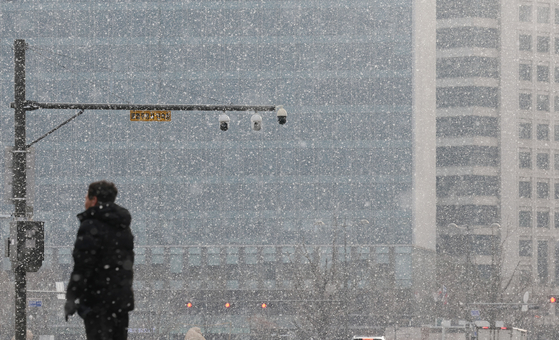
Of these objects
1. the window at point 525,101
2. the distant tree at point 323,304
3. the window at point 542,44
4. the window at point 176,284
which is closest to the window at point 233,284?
the window at point 176,284

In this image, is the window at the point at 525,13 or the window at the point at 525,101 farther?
the window at the point at 525,13

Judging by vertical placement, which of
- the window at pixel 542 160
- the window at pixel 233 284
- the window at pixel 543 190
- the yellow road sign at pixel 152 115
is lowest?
the window at pixel 233 284

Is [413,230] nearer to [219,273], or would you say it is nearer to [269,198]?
[269,198]

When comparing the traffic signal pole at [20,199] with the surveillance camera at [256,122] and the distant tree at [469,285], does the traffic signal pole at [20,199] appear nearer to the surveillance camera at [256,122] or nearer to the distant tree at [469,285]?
the surveillance camera at [256,122]

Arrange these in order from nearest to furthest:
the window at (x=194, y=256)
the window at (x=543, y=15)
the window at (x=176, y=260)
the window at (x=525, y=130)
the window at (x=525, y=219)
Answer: the window at (x=176, y=260) < the window at (x=194, y=256) < the window at (x=525, y=219) < the window at (x=525, y=130) < the window at (x=543, y=15)

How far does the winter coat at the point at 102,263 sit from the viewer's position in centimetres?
507

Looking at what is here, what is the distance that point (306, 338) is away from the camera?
183 feet

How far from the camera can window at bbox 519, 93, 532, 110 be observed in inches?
3433

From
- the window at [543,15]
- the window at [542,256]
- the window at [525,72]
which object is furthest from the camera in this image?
the window at [543,15]

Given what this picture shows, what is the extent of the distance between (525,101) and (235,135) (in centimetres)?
3290

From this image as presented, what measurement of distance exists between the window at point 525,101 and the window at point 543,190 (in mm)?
8328

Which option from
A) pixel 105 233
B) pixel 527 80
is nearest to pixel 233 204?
pixel 527 80

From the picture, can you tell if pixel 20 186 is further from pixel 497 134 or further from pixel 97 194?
pixel 497 134

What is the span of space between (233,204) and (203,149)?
604 centimetres
